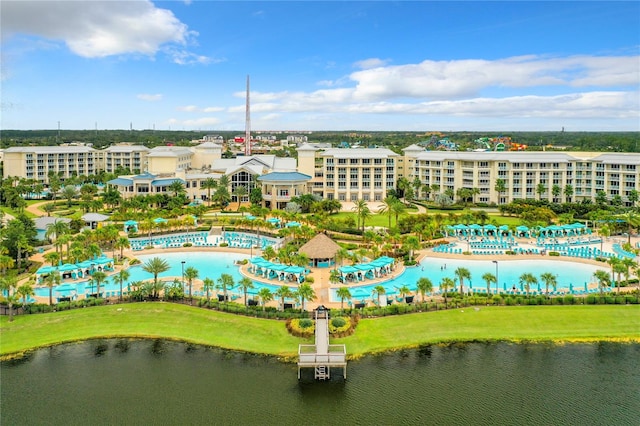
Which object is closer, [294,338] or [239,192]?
[294,338]


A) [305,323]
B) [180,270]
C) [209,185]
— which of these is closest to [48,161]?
[209,185]

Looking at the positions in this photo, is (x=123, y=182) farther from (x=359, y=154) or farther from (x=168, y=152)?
Answer: (x=359, y=154)

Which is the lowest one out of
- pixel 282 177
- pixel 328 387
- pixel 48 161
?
pixel 328 387

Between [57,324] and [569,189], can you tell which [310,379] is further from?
[569,189]

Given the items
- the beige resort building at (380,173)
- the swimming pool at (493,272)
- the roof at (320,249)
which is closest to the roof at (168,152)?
the beige resort building at (380,173)

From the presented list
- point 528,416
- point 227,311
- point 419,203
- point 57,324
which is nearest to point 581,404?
point 528,416

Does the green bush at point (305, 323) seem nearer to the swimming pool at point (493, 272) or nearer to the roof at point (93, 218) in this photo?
the swimming pool at point (493, 272)
